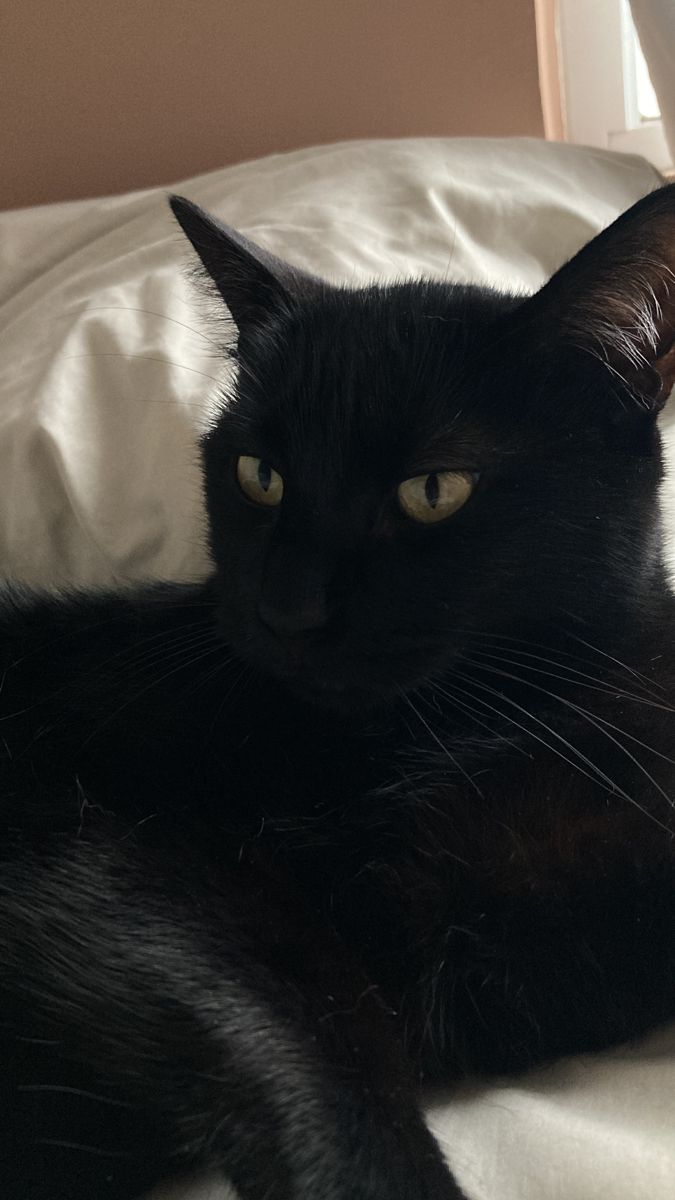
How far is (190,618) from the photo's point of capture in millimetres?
931

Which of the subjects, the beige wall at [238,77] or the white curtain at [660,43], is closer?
the white curtain at [660,43]

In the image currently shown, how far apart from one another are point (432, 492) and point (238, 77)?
61.6 inches

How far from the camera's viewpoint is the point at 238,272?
0.93 m

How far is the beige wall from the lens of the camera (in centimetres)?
189

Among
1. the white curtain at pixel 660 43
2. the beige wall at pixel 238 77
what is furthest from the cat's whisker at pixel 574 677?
the beige wall at pixel 238 77

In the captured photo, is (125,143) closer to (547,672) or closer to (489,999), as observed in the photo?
(547,672)

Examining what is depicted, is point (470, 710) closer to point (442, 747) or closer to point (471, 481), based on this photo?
point (442, 747)

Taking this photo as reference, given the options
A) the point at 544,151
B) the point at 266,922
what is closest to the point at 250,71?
the point at 544,151

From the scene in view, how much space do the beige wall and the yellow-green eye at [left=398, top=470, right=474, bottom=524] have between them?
1.48m

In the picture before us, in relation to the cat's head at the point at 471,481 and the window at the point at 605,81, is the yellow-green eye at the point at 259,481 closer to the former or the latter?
the cat's head at the point at 471,481

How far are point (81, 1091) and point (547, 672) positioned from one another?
0.41 meters

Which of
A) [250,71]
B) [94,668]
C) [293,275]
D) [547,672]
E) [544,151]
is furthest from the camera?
[250,71]

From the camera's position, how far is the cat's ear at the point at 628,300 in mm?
711

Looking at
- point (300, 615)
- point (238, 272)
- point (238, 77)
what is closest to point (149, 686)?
point (300, 615)
